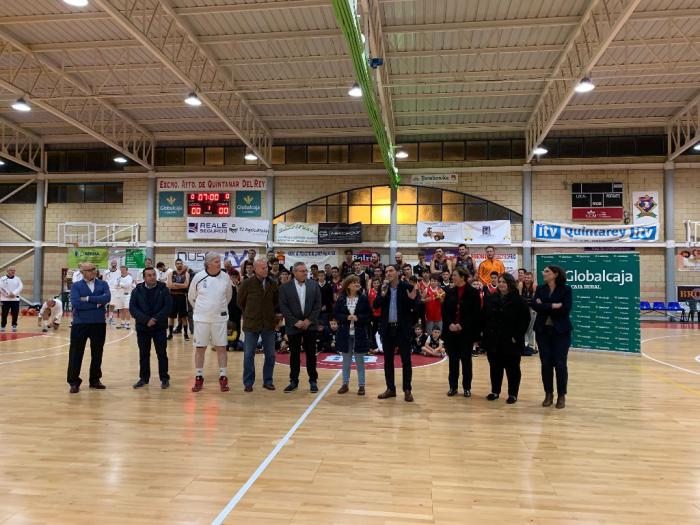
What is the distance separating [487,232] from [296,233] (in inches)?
282

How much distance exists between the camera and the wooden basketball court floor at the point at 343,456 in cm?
285

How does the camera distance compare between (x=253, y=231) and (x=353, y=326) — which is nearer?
(x=353, y=326)

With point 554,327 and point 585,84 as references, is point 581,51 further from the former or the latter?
point 554,327

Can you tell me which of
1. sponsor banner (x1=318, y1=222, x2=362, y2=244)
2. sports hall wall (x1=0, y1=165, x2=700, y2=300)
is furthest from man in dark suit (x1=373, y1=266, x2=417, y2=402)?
sports hall wall (x1=0, y1=165, x2=700, y2=300)

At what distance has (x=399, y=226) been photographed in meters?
17.9

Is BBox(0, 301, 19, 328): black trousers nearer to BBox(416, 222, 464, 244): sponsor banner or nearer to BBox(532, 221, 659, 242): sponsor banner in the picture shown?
Result: BBox(416, 222, 464, 244): sponsor banner

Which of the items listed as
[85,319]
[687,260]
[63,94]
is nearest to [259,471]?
[85,319]

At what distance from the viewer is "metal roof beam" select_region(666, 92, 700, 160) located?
47.9 ft

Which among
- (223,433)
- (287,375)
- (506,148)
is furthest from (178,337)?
(506,148)

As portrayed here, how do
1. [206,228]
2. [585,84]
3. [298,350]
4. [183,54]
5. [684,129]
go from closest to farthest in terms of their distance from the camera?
1. [298,350]
2. [585,84]
3. [183,54]
4. [684,129]
5. [206,228]

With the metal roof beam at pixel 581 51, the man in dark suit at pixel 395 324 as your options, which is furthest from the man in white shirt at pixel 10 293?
the metal roof beam at pixel 581 51

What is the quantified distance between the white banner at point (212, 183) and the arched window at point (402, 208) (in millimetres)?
1634

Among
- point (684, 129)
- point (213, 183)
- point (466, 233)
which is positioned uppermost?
point (684, 129)

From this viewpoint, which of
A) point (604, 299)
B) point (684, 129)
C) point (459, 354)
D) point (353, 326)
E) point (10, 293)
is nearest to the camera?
point (459, 354)
